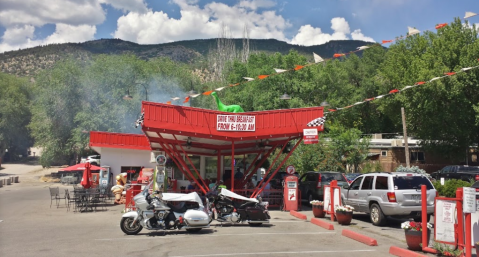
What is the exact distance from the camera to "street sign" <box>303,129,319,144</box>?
17.8 meters

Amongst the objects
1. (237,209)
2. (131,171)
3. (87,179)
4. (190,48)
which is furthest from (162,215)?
(190,48)

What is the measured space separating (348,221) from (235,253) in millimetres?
5962

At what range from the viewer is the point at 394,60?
48250mm

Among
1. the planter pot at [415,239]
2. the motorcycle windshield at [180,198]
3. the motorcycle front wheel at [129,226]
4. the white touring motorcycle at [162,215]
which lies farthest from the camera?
the motorcycle windshield at [180,198]

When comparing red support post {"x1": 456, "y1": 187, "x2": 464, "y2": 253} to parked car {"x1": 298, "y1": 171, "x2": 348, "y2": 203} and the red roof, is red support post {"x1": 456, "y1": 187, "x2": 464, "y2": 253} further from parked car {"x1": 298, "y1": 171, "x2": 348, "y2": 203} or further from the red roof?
the red roof

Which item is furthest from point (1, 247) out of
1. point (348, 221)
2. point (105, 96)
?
point (105, 96)

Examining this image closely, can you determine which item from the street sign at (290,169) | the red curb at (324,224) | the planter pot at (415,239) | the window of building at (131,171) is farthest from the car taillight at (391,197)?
the window of building at (131,171)

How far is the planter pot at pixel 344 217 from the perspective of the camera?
14.0 metres

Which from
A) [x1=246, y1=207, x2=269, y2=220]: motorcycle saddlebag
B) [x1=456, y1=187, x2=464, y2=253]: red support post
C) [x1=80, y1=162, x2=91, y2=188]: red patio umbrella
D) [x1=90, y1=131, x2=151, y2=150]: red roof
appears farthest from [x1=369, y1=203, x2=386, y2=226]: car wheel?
[x1=90, y1=131, x2=151, y2=150]: red roof

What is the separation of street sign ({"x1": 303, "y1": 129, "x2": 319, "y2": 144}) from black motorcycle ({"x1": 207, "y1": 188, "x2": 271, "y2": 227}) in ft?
15.4

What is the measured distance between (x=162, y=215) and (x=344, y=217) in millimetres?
A: 6101

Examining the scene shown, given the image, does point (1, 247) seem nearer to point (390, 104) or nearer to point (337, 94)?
point (390, 104)

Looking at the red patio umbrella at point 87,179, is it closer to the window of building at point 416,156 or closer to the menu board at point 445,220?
the menu board at point 445,220

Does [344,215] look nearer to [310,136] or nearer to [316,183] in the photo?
[310,136]
